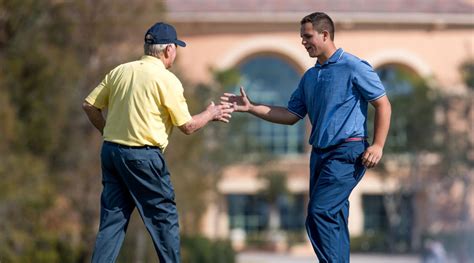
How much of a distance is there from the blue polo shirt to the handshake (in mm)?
746

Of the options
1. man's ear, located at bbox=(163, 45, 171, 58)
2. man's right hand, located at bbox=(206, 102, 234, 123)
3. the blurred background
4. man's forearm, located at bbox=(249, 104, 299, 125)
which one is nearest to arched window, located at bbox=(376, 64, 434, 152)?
the blurred background

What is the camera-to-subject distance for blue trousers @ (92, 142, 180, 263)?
10125 millimetres

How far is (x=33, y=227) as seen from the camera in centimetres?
4112

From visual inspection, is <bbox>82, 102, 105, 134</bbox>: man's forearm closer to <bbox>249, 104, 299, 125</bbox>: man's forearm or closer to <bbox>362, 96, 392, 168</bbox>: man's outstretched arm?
<bbox>249, 104, 299, 125</bbox>: man's forearm

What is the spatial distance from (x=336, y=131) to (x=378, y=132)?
356 mm

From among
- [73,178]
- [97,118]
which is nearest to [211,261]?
[73,178]

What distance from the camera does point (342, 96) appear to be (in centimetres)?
1046

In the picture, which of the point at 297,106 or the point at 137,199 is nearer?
the point at 137,199

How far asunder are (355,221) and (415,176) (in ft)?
21.5

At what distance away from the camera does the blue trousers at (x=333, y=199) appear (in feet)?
34.1

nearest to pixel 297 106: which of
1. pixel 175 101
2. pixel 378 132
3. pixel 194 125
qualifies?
pixel 378 132

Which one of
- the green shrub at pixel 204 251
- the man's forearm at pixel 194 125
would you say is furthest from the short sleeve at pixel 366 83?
the green shrub at pixel 204 251

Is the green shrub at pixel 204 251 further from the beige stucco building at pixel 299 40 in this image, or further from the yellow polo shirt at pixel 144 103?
the beige stucco building at pixel 299 40

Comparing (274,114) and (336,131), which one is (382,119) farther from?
(274,114)
